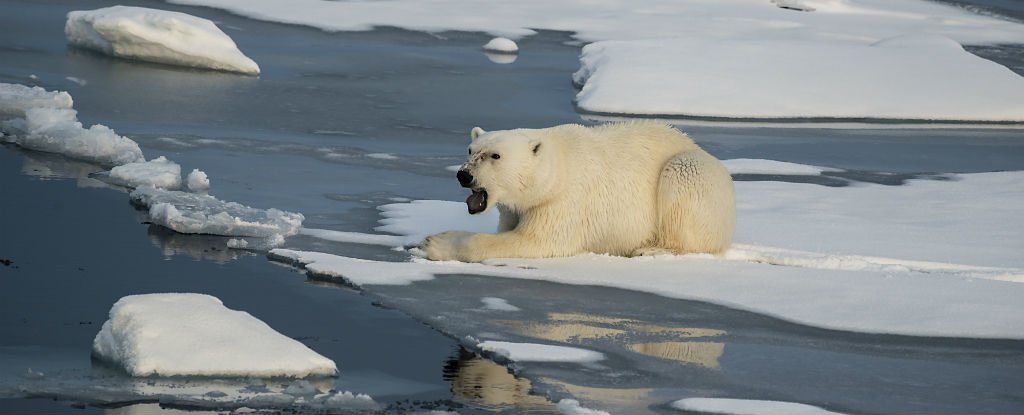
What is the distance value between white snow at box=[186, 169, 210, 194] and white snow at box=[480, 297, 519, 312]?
2.56 metres

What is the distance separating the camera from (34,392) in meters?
4.36

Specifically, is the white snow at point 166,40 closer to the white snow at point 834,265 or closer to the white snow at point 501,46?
the white snow at point 501,46

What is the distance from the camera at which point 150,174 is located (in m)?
7.94

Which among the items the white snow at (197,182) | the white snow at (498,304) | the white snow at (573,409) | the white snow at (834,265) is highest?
the white snow at (197,182)

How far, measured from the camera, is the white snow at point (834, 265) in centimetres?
596

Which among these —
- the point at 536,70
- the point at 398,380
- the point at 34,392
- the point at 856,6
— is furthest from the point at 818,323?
the point at 856,6

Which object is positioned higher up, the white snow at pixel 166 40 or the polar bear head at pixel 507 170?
the white snow at pixel 166 40

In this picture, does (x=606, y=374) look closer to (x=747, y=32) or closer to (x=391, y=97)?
(x=391, y=97)

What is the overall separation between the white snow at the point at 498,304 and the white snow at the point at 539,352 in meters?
0.51

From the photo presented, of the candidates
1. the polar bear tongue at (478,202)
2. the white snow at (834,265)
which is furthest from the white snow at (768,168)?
the polar bear tongue at (478,202)

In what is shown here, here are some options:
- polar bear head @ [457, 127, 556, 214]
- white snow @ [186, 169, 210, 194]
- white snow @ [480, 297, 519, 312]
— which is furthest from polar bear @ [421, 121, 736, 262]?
white snow @ [186, 169, 210, 194]

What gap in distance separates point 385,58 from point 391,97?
256 cm

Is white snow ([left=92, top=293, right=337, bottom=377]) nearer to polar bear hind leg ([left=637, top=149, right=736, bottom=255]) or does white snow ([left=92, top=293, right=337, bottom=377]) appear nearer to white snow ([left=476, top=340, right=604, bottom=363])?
white snow ([left=476, top=340, right=604, bottom=363])

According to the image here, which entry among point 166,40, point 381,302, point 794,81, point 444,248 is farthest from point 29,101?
point 794,81
